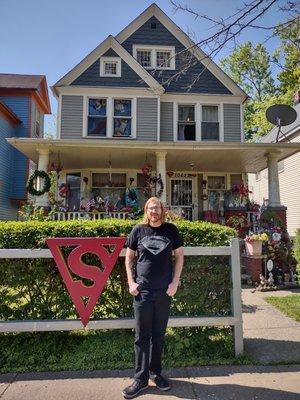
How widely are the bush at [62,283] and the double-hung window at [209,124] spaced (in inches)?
458

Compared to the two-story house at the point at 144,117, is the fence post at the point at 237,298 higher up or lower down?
lower down

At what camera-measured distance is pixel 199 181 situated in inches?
611

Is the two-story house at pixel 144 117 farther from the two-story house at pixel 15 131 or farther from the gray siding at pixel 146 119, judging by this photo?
the two-story house at pixel 15 131

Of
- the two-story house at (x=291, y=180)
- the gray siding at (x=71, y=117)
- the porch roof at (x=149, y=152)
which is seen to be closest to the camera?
the porch roof at (x=149, y=152)

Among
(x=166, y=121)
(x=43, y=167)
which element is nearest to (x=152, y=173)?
(x=166, y=121)

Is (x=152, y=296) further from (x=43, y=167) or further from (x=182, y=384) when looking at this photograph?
(x=43, y=167)

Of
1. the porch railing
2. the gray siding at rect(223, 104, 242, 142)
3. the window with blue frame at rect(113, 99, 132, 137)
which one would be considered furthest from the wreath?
the gray siding at rect(223, 104, 242, 142)

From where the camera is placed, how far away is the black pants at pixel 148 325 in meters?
3.41

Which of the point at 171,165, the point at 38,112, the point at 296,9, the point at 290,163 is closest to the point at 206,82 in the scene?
the point at 171,165

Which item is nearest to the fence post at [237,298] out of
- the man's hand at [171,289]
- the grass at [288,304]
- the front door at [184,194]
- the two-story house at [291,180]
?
the man's hand at [171,289]

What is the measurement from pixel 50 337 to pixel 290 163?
17.8 m

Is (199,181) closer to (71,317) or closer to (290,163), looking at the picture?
(290,163)

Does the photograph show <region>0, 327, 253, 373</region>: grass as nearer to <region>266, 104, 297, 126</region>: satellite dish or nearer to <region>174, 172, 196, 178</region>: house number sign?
<region>266, 104, 297, 126</region>: satellite dish

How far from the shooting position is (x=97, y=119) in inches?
587
